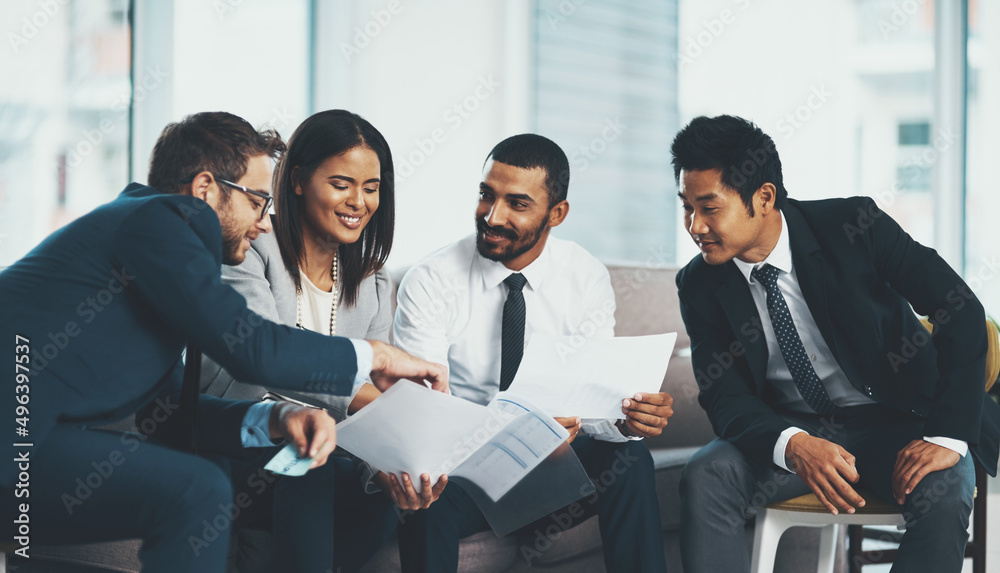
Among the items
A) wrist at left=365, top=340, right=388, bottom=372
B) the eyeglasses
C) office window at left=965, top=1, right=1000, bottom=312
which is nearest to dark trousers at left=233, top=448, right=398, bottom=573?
wrist at left=365, top=340, right=388, bottom=372

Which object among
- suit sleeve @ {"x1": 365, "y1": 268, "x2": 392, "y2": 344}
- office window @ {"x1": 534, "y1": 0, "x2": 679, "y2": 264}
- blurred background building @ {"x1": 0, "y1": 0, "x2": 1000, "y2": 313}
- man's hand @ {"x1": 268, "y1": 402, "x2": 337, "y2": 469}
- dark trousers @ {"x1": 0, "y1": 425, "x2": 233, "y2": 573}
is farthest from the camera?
office window @ {"x1": 534, "y1": 0, "x2": 679, "y2": 264}

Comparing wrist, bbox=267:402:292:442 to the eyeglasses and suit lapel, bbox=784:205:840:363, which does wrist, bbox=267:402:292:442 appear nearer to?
the eyeglasses

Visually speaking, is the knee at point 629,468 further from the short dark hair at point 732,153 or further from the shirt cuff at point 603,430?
the short dark hair at point 732,153

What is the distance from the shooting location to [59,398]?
1.08 metres

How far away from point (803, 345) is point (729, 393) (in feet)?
0.60

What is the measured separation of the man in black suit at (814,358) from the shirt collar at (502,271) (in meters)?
0.33

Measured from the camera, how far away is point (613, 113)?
3.86 m

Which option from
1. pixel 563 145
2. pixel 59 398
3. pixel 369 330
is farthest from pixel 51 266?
pixel 563 145

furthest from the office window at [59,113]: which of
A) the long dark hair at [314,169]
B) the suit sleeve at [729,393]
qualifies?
the suit sleeve at [729,393]

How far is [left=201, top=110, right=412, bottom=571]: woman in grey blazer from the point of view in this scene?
62.6 inches

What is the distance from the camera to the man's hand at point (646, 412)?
158 centimetres

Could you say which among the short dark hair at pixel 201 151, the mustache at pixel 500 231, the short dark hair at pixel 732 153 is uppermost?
the short dark hair at pixel 732 153

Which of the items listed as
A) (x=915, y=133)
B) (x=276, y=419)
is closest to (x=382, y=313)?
(x=276, y=419)

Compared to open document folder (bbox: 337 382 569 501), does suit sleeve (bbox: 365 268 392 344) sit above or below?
above
